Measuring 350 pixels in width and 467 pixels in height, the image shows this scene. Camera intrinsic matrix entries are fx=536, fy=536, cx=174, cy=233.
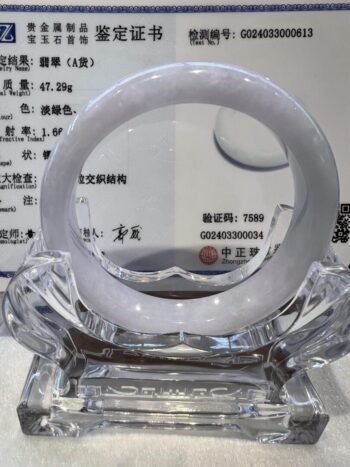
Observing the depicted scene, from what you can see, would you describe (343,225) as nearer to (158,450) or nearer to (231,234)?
(231,234)

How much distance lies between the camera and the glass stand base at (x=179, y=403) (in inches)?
13.1

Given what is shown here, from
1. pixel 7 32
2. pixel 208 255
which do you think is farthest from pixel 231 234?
pixel 7 32

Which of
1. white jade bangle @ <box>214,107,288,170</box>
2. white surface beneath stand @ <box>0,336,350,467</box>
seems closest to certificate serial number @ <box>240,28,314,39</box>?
white jade bangle @ <box>214,107,288,170</box>

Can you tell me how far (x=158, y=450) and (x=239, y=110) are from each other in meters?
0.21

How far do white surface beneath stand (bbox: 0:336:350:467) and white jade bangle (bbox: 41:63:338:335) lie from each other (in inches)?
2.8

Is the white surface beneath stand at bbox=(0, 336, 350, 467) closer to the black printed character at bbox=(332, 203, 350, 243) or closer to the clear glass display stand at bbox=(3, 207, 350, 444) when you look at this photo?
the clear glass display stand at bbox=(3, 207, 350, 444)

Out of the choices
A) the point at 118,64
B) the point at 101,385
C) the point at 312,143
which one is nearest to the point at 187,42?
the point at 118,64

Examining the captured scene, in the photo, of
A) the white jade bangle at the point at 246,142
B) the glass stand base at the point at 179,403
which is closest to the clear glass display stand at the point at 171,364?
the glass stand base at the point at 179,403

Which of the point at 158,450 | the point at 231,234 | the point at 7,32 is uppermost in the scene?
the point at 7,32

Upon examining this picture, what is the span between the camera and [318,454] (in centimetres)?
33

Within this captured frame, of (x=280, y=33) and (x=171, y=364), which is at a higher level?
(x=280, y=33)

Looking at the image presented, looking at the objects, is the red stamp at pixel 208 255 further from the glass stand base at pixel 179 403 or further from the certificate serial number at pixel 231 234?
the glass stand base at pixel 179 403

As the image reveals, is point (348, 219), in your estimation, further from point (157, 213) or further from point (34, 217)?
point (34, 217)

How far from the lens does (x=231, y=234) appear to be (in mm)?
453
